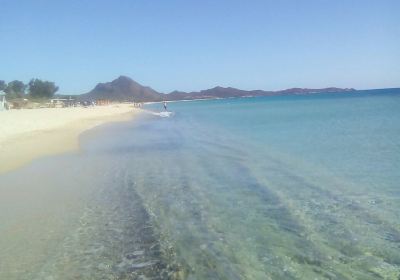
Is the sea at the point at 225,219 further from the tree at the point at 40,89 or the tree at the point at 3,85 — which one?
the tree at the point at 40,89

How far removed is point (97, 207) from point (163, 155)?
9.63 metres

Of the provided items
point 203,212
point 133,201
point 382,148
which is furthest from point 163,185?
point 382,148

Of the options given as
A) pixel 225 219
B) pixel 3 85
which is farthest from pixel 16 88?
pixel 225 219

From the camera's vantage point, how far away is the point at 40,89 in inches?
4567

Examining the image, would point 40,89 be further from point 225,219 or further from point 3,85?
point 225,219

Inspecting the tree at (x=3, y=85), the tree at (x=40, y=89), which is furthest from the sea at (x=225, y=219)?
the tree at (x=40, y=89)

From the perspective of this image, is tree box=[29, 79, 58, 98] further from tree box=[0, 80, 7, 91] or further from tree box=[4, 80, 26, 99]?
tree box=[0, 80, 7, 91]

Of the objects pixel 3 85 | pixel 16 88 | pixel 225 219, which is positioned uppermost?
pixel 3 85

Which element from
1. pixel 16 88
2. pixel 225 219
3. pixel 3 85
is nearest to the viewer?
pixel 225 219

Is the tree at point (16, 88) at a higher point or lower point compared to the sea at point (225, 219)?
higher

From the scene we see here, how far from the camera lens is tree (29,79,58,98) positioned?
115 metres

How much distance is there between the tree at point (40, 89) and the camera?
115m

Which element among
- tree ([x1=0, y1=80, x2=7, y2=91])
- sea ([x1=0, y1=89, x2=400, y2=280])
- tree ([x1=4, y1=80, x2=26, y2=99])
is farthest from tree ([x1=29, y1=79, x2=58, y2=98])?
sea ([x1=0, y1=89, x2=400, y2=280])

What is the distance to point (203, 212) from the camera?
9.30 m
